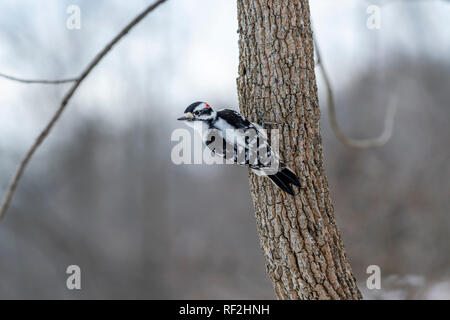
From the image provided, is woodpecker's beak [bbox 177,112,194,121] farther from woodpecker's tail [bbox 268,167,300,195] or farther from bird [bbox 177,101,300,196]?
woodpecker's tail [bbox 268,167,300,195]

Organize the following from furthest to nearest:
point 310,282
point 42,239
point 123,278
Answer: point 123,278, point 42,239, point 310,282

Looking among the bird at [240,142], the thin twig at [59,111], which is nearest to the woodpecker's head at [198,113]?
the bird at [240,142]

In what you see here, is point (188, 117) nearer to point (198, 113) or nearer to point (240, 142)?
point (198, 113)

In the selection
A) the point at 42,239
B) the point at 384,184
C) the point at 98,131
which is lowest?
the point at 42,239

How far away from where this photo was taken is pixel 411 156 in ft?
20.8

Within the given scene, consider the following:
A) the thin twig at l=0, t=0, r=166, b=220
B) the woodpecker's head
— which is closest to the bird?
the woodpecker's head

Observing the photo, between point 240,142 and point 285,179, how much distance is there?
0.32m

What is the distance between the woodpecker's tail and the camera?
1.67 m

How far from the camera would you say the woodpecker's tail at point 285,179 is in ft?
5.48

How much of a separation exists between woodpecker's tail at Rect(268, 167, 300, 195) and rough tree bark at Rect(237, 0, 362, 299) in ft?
0.15

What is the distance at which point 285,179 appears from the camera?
5.52 ft
